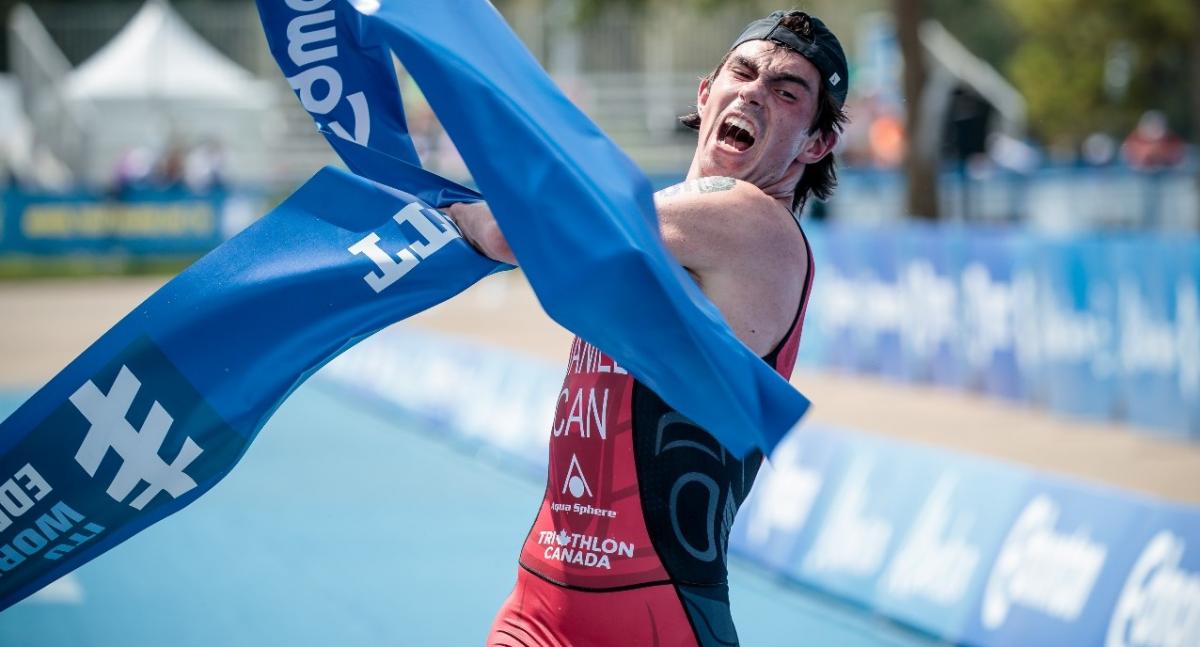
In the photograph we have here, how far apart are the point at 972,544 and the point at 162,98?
26333 mm

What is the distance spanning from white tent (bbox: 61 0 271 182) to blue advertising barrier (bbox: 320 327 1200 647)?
75.7 feet

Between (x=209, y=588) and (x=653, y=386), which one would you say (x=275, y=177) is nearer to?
(x=209, y=588)

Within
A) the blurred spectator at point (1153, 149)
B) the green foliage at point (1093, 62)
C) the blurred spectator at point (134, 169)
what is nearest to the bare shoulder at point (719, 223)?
the blurred spectator at point (1153, 149)

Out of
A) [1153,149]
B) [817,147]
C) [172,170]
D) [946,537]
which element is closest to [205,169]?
[172,170]

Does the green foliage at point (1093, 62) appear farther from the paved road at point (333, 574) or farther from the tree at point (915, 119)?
the paved road at point (333, 574)

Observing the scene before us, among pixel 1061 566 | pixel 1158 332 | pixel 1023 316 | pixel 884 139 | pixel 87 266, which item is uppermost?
pixel 884 139

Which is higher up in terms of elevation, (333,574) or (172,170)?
(172,170)

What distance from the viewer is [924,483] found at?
710cm

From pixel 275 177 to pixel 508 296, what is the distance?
9761 millimetres

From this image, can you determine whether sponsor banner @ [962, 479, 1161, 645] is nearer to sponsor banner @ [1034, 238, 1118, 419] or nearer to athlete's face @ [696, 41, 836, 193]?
athlete's face @ [696, 41, 836, 193]

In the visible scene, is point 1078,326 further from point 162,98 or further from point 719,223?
point 162,98

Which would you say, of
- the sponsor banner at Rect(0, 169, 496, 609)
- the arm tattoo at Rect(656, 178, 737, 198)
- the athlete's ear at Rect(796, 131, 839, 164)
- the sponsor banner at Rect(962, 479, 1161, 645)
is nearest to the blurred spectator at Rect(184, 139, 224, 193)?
the sponsor banner at Rect(962, 479, 1161, 645)

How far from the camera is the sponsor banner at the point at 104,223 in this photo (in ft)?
A: 86.3

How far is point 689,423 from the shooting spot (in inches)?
116
